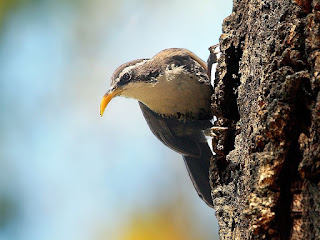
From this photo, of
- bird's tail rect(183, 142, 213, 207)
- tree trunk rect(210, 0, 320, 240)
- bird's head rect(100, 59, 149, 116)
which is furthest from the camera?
bird's head rect(100, 59, 149, 116)

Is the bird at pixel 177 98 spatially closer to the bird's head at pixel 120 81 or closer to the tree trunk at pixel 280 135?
the bird's head at pixel 120 81

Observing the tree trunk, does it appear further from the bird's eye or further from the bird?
the bird's eye

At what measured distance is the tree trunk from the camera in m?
1.72

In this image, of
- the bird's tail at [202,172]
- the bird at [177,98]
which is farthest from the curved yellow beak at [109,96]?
the bird's tail at [202,172]

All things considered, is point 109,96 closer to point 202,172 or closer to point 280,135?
point 202,172

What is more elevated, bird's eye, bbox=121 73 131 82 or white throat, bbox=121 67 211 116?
bird's eye, bbox=121 73 131 82

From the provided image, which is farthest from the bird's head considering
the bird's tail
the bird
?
the bird's tail

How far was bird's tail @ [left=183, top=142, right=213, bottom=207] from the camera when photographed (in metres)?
3.50

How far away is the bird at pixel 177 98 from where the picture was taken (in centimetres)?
352

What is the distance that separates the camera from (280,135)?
184cm

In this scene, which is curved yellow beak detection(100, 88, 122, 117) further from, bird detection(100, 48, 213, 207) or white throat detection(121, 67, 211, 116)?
white throat detection(121, 67, 211, 116)

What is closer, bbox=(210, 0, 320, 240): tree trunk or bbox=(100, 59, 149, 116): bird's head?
bbox=(210, 0, 320, 240): tree trunk

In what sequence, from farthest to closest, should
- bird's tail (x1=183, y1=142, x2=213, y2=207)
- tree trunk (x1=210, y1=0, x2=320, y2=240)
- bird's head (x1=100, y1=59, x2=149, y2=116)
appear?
bird's head (x1=100, y1=59, x2=149, y2=116)
bird's tail (x1=183, y1=142, x2=213, y2=207)
tree trunk (x1=210, y1=0, x2=320, y2=240)

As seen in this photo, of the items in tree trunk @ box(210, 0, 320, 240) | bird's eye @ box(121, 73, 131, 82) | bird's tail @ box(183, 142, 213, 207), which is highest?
bird's eye @ box(121, 73, 131, 82)
